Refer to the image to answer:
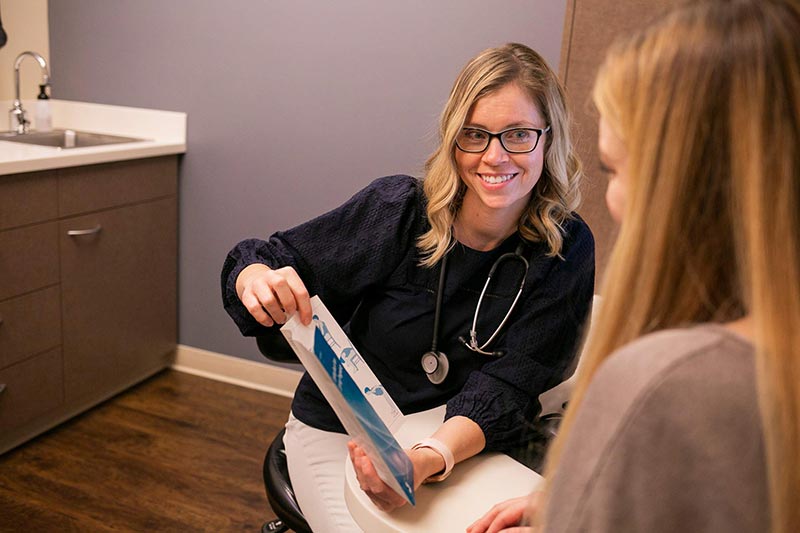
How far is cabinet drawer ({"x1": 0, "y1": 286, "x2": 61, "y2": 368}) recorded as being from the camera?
2400 mm

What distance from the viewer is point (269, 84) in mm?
2881

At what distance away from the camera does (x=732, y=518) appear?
0.60 m

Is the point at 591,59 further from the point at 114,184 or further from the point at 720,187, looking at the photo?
the point at 114,184

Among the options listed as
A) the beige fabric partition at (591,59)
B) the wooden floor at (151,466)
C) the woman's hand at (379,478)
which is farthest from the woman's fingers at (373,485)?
the wooden floor at (151,466)

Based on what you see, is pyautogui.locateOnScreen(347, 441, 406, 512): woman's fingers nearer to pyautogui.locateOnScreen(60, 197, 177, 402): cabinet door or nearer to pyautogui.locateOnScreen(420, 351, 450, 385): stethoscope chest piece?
pyautogui.locateOnScreen(420, 351, 450, 385): stethoscope chest piece

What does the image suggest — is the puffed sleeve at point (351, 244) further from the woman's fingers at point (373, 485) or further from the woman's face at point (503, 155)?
the woman's fingers at point (373, 485)

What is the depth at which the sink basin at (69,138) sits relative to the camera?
305cm

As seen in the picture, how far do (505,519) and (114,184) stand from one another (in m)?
2.05

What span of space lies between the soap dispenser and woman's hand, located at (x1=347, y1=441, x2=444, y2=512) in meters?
2.45

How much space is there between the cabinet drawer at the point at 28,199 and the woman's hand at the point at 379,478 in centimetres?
158

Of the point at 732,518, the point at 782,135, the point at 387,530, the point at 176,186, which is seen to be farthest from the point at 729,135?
the point at 176,186

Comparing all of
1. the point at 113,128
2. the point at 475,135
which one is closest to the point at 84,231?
the point at 113,128

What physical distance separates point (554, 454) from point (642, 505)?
171 mm

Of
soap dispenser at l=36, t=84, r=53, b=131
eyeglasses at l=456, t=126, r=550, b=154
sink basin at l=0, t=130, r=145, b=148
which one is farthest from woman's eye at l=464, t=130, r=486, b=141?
Result: soap dispenser at l=36, t=84, r=53, b=131
